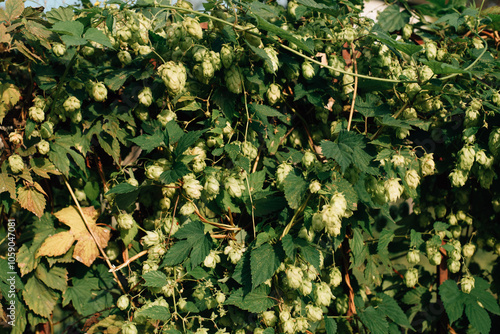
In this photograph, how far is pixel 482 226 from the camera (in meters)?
2.82

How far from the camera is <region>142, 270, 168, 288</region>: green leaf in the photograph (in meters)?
1.77

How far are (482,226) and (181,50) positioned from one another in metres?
2.53

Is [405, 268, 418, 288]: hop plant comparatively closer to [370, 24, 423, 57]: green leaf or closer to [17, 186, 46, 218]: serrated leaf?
[370, 24, 423, 57]: green leaf

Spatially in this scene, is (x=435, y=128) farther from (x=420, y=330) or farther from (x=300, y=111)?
(x=420, y=330)

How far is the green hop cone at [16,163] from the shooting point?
1.87 meters

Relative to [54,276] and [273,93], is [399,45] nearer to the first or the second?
[273,93]

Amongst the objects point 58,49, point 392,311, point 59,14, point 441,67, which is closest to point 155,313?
point 58,49

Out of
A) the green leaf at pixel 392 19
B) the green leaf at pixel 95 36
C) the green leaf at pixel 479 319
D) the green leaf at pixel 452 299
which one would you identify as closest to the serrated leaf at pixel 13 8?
the green leaf at pixel 95 36

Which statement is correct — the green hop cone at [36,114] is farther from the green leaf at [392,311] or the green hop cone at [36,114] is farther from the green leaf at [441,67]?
the green leaf at [392,311]

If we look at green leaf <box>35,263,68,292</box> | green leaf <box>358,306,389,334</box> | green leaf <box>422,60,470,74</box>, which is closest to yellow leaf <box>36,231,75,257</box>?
green leaf <box>35,263,68,292</box>

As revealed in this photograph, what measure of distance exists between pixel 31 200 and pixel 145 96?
0.82 meters

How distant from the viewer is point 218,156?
212cm

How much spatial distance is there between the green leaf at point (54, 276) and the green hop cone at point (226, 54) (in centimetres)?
146

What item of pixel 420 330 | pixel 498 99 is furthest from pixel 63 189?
pixel 420 330
